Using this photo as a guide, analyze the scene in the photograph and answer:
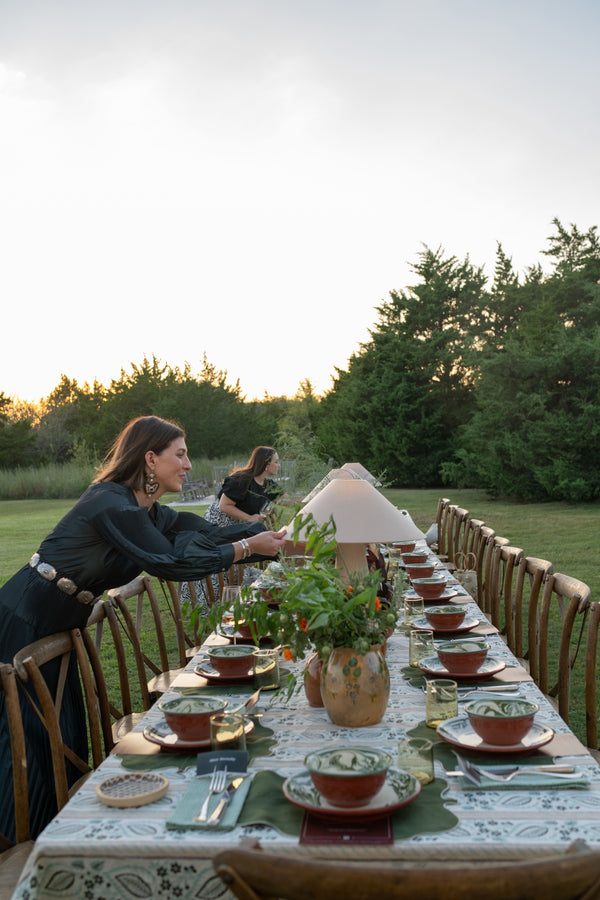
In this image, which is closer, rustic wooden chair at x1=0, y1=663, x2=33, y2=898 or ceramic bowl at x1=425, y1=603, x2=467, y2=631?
rustic wooden chair at x1=0, y1=663, x2=33, y2=898

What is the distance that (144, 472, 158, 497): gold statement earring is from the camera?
3.06 meters

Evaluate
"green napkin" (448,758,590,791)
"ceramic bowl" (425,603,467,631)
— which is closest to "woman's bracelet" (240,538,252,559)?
"ceramic bowl" (425,603,467,631)

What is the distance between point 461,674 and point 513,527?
12607 mm

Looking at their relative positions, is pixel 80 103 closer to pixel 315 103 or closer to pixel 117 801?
pixel 315 103

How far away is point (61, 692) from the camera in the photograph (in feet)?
8.50

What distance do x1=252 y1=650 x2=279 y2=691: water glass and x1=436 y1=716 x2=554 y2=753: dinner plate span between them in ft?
2.10

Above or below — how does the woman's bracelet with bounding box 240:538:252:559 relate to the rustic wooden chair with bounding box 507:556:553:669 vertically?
above

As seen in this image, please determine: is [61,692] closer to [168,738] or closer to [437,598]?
[168,738]

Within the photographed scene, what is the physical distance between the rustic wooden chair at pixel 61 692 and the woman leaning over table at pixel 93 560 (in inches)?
4.5

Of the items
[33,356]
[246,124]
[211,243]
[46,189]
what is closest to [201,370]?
[33,356]

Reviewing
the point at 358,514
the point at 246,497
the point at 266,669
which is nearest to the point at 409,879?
the point at 266,669

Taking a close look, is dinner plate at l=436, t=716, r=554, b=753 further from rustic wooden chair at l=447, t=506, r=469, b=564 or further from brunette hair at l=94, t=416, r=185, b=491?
rustic wooden chair at l=447, t=506, r=469, b=564

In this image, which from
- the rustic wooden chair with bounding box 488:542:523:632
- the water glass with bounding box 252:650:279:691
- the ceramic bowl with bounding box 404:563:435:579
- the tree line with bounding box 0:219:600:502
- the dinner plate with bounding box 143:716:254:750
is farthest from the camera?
the tree line with bounding box 0:219:600:502

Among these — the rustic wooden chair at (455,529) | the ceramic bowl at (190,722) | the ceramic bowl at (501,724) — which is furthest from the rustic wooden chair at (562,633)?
the rustic wooden chair at (455,529)
